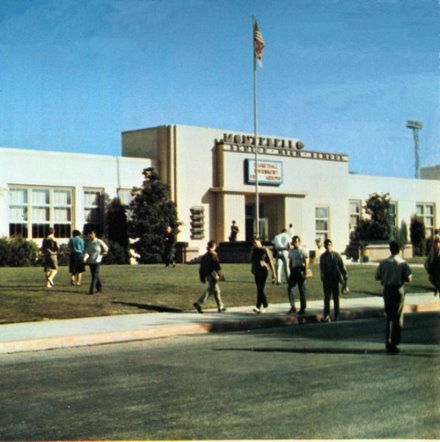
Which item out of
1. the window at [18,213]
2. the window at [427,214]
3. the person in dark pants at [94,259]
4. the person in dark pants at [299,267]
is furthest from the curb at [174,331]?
the window at [427,214]

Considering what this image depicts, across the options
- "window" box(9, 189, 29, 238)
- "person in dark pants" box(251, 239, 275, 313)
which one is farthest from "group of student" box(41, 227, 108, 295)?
"window" box(9, 189, 29, 238)

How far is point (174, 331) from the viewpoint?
55.3 ft

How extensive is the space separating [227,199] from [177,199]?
135 inches

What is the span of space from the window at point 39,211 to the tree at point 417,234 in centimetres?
3060

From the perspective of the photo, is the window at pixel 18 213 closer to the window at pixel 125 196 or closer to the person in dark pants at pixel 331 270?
the window at pixel 125 196

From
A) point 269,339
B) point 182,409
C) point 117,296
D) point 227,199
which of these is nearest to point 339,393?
point 182,409

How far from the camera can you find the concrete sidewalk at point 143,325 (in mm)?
14906

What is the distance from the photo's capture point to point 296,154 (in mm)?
51594

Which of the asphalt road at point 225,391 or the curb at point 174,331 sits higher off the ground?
the asphalt road at point 225,391

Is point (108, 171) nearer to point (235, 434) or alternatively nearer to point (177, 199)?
point (177, 199)

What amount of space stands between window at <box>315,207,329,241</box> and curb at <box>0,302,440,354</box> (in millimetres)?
30751

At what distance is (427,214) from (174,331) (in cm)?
5204

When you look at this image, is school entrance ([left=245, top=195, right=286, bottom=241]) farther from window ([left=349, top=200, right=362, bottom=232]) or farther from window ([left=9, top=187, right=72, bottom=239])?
window ([left=9, top=187, right=72, bottom=239])

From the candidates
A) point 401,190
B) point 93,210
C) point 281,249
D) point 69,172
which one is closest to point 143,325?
point 281,249
